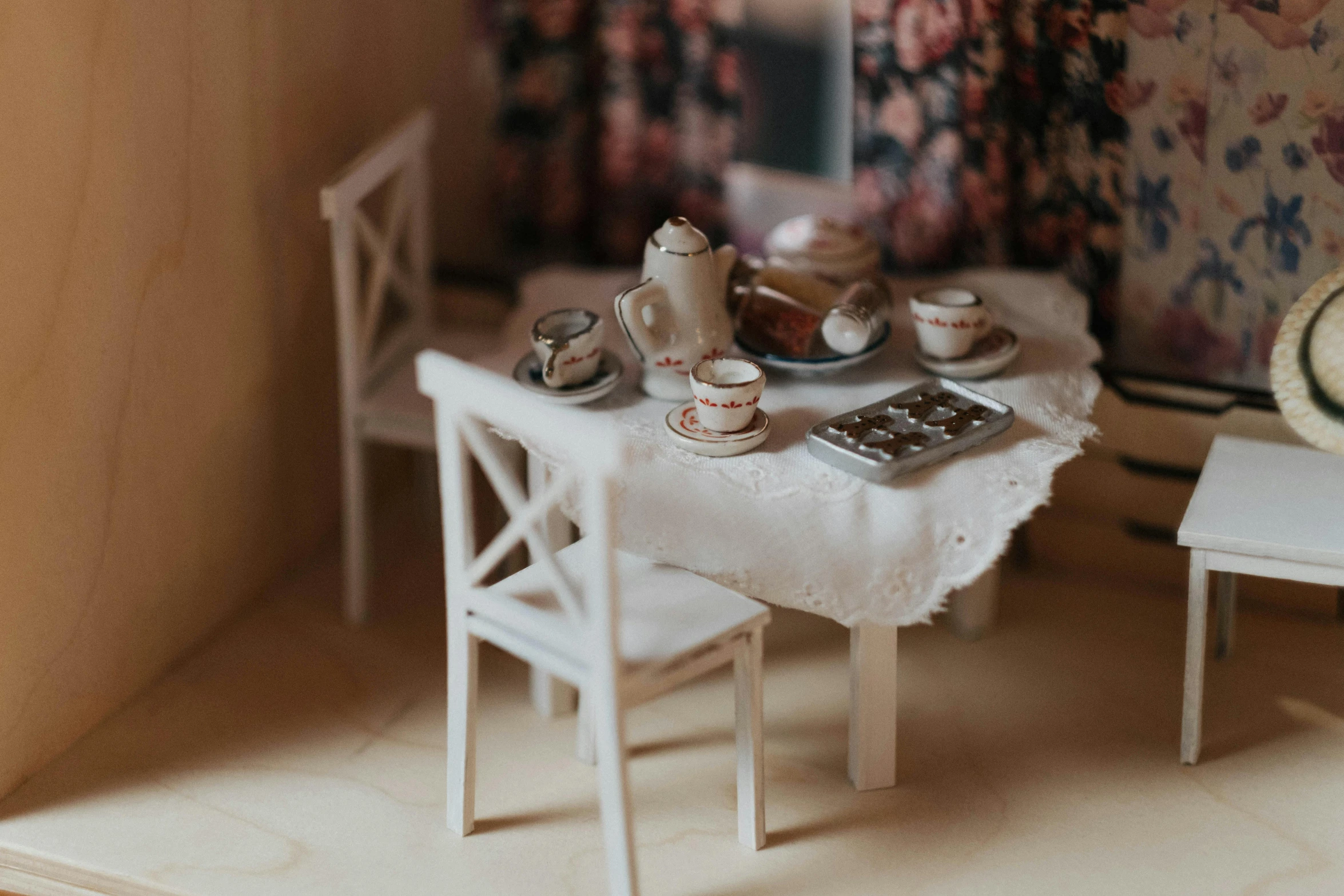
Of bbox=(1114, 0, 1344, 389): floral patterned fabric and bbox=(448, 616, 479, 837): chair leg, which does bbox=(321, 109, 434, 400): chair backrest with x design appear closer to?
bbox=(448, 616, 479, 837): chair leg

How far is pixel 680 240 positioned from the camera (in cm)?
186

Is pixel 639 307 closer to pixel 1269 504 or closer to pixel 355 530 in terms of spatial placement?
pixel 355 530

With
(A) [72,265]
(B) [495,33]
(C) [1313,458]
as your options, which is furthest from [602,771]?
(B) [495,33]

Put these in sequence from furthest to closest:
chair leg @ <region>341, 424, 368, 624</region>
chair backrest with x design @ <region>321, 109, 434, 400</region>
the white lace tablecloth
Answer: chair leg @ <region>341, 424, 368, 624</region>, chair backrest with x design @ <region>321, 109, 434, 400</region>, the white lace tablecloth

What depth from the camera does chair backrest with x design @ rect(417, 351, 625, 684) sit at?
149cm

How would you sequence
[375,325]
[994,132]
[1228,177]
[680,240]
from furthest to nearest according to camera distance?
1. [375,325]
2. [994,132]
3. [1228,177]
4. [680,240]

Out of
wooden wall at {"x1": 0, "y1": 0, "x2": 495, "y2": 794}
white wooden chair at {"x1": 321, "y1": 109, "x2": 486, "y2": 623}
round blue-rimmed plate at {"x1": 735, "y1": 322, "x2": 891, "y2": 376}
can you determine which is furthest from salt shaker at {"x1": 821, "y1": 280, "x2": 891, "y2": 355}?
wooden wall at {"x1": 0, "y1": 0, "x2": 495, "y2": 794}

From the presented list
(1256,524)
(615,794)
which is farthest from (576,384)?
(1256,524)

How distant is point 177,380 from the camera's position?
2.14 metres

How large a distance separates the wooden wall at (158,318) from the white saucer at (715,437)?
82cm

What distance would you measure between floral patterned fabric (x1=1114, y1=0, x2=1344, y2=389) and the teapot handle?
925mm

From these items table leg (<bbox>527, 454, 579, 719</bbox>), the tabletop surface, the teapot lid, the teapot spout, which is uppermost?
the teapot lid

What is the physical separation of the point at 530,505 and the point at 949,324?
74cm

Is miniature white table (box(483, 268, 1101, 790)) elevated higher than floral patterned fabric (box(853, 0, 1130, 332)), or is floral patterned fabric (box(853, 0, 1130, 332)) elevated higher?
floral patterned fabric (box(853, 0, 1130, 332))
